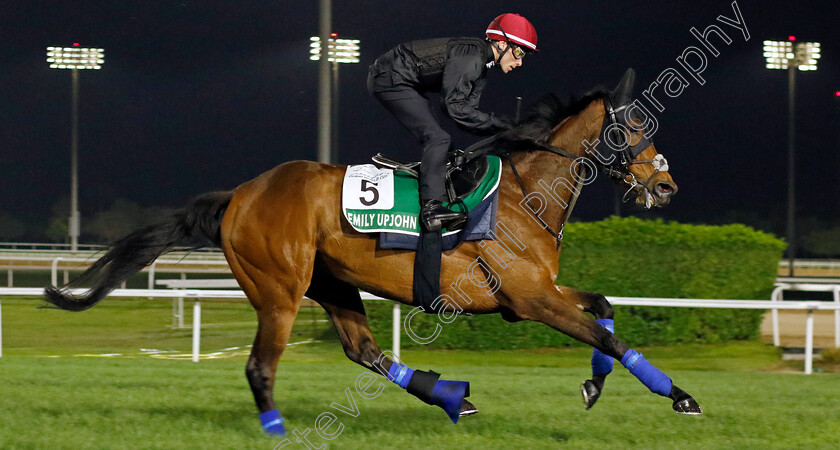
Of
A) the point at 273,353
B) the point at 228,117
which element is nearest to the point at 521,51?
the point at 273,353

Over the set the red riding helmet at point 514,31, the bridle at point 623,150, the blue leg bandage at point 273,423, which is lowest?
the blue leg bandage at point 273,423

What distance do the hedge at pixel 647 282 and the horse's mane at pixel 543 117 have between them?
449cm

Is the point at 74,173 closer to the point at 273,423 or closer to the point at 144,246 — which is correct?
the point at 144,246

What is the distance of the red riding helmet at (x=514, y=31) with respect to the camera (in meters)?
4.28

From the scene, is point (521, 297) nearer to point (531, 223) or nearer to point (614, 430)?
point (531, 223)

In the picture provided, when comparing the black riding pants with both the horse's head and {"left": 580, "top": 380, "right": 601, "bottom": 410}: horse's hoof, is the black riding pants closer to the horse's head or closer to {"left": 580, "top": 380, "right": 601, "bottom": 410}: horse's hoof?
the horse's head

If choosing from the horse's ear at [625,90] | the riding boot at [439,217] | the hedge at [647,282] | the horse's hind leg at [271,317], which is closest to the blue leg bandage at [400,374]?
the horse's hind leg at [271,317]

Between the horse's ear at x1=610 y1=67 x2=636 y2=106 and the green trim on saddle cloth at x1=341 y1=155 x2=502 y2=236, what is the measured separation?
2.12ft

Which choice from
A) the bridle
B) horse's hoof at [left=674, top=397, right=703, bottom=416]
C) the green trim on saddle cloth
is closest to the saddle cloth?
the green trim on saddle cloth

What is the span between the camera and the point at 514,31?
169 inches

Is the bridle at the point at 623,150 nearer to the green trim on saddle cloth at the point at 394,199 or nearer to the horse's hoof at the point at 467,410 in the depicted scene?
the green trim on saddle cloth at the point at 394,199

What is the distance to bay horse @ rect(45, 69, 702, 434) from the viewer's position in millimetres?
4133

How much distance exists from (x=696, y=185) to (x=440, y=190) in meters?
55.8

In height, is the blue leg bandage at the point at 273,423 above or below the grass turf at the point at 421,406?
above
